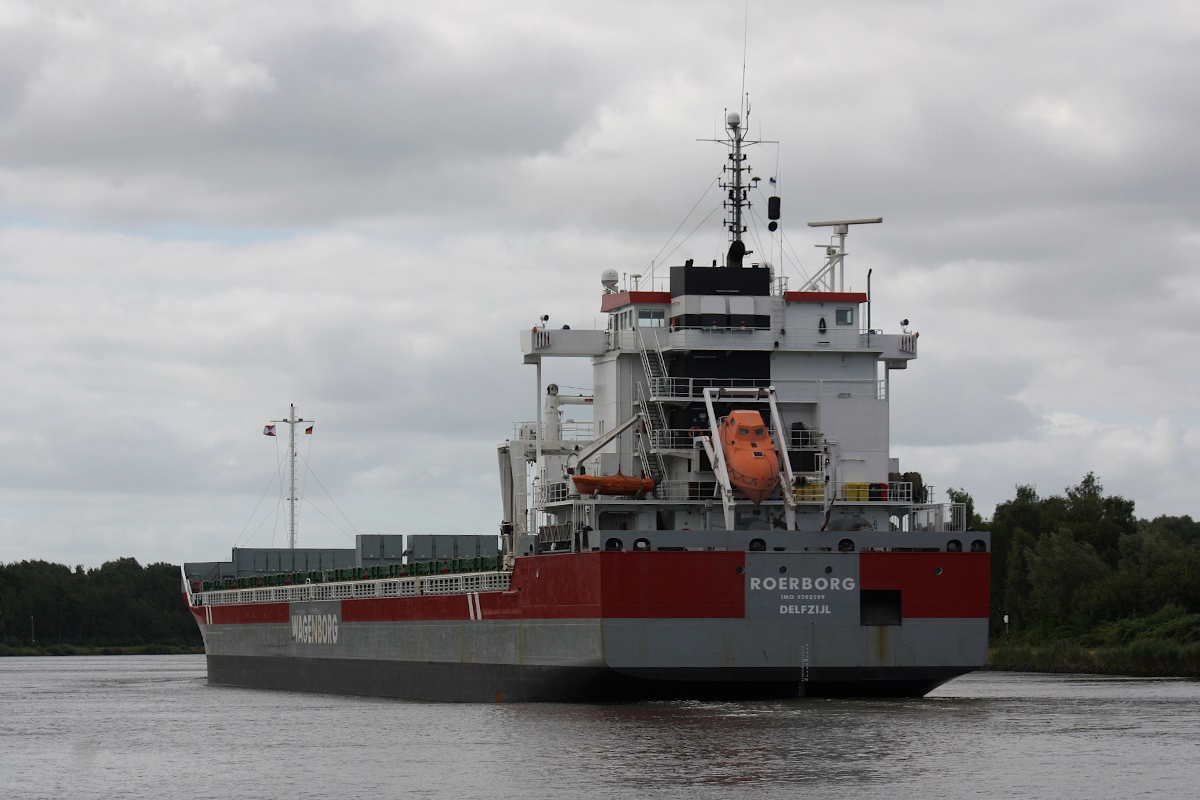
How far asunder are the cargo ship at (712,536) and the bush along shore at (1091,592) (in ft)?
54.0

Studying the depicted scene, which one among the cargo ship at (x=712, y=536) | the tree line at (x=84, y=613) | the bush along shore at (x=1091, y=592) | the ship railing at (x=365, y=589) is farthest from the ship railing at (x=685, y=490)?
the tree line at (x=84, y=613)

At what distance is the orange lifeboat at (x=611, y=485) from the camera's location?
33344 mm

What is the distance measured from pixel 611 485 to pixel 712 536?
107 inches

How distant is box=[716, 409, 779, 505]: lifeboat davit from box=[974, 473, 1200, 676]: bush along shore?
20.5 m

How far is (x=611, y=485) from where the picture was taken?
33.5 m

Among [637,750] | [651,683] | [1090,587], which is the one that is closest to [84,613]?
[1090,587]

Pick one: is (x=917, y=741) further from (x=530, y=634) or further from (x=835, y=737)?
(x=530, y=634)

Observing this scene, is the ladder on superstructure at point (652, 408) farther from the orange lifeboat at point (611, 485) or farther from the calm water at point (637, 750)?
the calm water at point (637, 750)

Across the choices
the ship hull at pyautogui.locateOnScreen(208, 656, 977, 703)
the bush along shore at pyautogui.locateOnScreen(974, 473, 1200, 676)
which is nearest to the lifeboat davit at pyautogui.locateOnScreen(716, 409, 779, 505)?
the ship hull at pyautogui.locateOnScreen(208, 656, 977, 703)

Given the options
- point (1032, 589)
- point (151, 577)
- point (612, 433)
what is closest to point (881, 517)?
point (612, 433)

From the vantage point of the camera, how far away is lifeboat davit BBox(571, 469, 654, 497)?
109 feet

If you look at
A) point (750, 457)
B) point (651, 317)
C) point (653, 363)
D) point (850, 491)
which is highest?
point (651, 317)

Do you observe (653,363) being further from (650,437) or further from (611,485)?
(611,485)

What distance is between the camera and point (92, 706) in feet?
140
